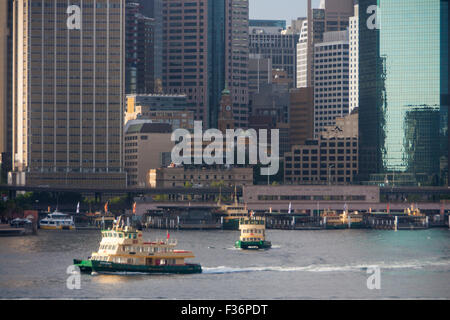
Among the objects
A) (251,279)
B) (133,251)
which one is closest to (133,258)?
(133,251)

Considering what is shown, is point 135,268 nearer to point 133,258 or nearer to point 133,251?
point 133,258

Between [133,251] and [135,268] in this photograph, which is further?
[133,251]

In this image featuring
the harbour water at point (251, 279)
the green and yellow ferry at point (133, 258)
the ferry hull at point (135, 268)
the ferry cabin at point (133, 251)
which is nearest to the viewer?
the harbour water at point (251, 279)

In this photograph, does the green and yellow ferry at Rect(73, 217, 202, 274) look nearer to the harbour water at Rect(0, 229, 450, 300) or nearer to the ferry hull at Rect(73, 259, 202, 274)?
the ferry hull at Rect(73, 259, 202, 274)

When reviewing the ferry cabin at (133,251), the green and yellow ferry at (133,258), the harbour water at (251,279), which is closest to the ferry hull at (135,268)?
the green and yellow ferry at (133,258)

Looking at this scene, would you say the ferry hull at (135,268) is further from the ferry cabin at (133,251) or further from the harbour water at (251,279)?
the harbour water at (251,279)

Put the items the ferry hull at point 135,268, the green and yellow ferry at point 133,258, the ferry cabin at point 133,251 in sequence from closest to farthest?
the ferry hull at point 135,268, the green and yellow ferry at point 133,258, the ferry cabin at point 133,251
